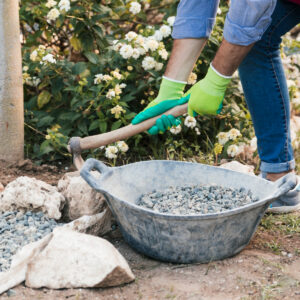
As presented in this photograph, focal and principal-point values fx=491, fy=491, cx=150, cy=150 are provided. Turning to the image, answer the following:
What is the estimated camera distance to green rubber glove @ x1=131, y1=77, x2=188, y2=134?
2248mm

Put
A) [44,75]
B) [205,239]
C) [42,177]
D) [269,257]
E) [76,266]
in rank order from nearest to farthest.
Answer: [76,266]
[205,239]
[269,257]
[42,177]
[44,75]

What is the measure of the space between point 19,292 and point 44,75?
1.69 m

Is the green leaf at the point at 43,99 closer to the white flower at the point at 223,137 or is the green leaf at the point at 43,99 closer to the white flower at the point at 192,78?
the white flower at the point at 192,78

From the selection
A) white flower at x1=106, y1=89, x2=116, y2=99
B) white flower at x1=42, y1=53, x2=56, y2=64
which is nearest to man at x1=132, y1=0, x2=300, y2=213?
white flower at x1=106, y1=89, x2=116, y2=99

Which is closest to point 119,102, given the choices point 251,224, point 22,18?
point 22,18

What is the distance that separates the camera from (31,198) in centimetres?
219

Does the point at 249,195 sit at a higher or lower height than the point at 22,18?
lower

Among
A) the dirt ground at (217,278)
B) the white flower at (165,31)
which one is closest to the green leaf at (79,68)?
the white flower at (165,31)

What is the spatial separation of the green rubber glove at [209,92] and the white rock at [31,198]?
75 centimetres

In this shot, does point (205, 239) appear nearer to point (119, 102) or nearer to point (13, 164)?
point (119, 102)

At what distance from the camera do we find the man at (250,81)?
2132mm

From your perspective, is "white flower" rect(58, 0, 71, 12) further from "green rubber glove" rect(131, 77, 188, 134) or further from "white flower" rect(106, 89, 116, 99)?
"green rubber glove" rect(131, 77, 188, 134)

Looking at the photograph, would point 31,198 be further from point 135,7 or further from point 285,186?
point 135,7

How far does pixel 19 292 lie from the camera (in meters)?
1.77
